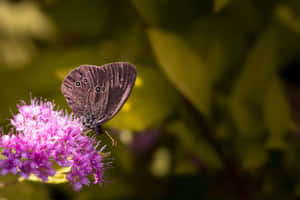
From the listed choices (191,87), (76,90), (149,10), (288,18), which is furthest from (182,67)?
(288,18)

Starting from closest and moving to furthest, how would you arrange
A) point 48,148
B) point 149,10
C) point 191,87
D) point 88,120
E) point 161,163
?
1. point 48,148
2. point 88,120
3. point 191,87
4. point 149,10
5. point 161,163

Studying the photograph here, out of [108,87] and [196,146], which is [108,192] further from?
[108,87]

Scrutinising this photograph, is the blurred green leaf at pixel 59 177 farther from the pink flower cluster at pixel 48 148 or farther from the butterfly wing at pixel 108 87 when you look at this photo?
the butterfly wing at pixel 108 87

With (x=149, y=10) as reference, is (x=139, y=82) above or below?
below

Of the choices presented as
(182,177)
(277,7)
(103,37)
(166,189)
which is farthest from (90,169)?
(277,7)

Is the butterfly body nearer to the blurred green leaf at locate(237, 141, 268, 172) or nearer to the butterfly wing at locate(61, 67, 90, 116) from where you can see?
the butterfly wing at locate(61, 67, 90, 116)

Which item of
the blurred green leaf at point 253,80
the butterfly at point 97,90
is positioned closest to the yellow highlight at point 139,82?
the butterfly at point 97,90

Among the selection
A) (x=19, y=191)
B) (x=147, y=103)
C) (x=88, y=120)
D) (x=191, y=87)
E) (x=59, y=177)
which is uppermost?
(x=191, y=87)

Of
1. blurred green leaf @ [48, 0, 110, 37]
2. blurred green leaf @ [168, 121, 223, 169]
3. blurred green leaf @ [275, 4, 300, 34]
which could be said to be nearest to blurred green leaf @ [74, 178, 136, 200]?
Result: blurred green leaf @ [168, 121, 223, 169]

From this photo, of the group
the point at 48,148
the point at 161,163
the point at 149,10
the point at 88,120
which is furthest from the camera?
the point at 161,163

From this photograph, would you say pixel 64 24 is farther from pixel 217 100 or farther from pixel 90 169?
pixel 90 169
